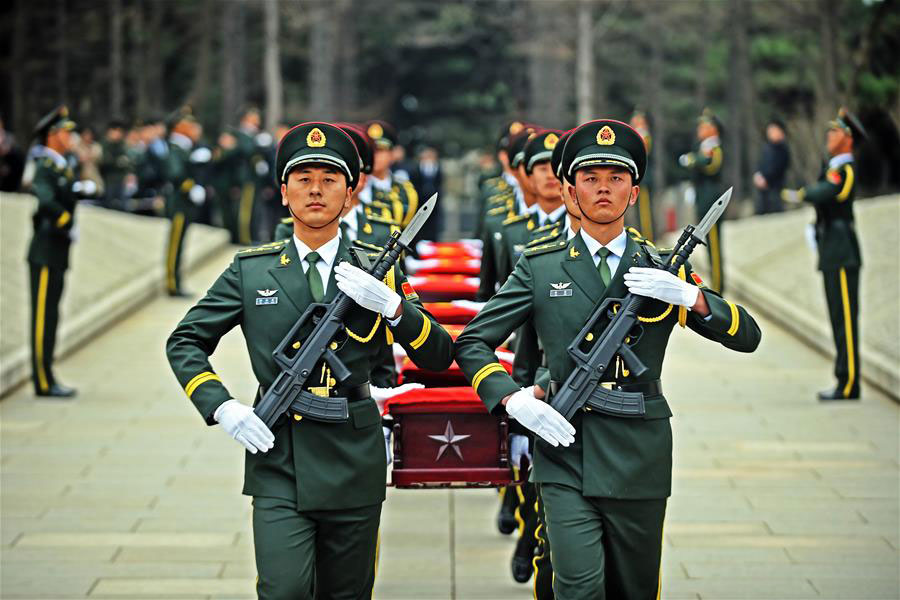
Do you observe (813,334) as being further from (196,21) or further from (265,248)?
(196,21)

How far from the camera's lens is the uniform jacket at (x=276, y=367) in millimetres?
5137

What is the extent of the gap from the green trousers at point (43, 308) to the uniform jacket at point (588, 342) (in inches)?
289

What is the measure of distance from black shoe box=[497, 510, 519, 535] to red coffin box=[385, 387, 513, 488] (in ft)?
7.51

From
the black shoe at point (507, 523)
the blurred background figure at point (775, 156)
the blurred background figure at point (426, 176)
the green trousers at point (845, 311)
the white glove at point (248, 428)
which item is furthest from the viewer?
the blurred background figure at point (426, 176)

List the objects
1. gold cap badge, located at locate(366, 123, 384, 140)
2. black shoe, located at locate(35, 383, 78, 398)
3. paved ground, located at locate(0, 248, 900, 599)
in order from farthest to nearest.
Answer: black shoe, located at locate(35, 383, 78, 398)
gold cap badge, located at locate(366, 123, 384, 140)
paved ground, located at locate(0, 248, 900, 599)

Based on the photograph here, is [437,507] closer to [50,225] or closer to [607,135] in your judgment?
[607,135]

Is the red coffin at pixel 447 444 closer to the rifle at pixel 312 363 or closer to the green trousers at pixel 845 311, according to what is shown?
the rifle at pixel 312 363

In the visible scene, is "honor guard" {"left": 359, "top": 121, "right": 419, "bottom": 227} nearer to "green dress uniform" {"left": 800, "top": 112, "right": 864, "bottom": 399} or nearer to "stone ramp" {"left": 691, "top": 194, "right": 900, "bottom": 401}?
"green dress uniform" {"left": 800, "top": 112, "right": 864, "bottom": 399}

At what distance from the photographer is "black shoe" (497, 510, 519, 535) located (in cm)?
845

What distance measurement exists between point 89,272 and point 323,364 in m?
13.8

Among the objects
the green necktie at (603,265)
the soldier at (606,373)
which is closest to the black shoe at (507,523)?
the soldier at (606,373)

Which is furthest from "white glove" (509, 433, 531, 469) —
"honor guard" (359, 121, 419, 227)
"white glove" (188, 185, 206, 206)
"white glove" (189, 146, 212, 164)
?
"white glove" (189, 146, 212, 164)

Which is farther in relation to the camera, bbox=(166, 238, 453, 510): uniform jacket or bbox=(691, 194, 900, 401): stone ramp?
bbox=(691, 194, 900, 401): stone ramp

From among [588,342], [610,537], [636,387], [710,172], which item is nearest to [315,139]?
[588,342]
